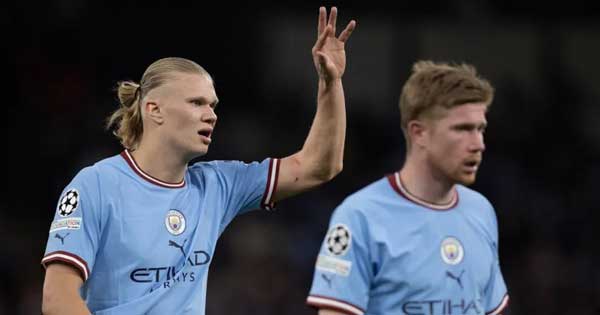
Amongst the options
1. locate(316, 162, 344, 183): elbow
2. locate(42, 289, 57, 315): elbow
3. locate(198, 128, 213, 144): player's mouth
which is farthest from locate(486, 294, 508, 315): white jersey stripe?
locate(42, 289, 57, 315): elbow

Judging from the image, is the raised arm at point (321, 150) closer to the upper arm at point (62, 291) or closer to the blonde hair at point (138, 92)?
the blonde hair at point (138, 92)

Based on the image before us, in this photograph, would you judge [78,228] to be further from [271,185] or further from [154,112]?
[271,185]

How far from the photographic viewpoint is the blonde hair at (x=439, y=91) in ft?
13.6

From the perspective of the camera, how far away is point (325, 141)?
4945 millimetres

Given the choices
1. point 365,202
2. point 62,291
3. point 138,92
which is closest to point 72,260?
point 62,291

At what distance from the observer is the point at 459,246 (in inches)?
162

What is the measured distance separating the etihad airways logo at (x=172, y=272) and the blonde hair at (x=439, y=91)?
100 cm

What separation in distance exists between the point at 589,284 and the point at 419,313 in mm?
7258

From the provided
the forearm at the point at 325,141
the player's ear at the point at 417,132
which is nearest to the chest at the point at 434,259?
the player's ear at the point at 417,132

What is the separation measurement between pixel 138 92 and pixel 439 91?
1390mm

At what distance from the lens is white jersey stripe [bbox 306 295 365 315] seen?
3.93m

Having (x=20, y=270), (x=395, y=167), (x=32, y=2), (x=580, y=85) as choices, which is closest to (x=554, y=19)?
(x=580, y=85)

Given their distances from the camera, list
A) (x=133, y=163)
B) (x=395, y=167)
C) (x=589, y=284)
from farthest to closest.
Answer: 1. (x=395, y=167)
2. (x=589, y=284)
3. (x=133, y=163)

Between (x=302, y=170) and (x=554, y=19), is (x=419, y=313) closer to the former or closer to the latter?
(x=302, y=170)
